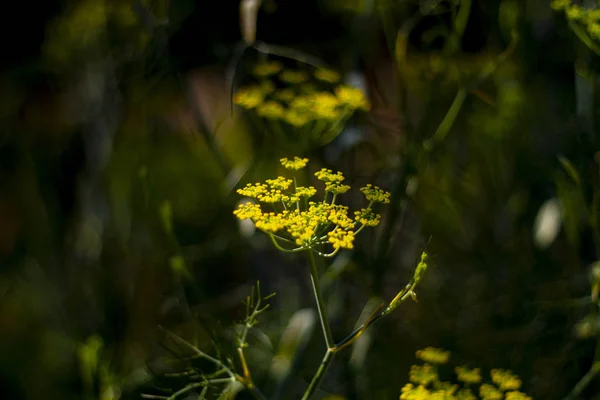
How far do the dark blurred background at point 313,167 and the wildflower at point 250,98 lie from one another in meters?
0.06

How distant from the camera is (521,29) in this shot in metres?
0.72

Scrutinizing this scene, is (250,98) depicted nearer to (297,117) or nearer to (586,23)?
(297,117)

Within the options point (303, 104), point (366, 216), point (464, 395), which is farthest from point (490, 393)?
point (303, 104)

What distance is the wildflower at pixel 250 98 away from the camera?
2.14ft

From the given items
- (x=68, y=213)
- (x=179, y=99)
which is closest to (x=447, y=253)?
(x=179, y=99)

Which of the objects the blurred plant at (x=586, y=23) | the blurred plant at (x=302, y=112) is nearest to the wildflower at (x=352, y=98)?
the blurred plant at (x=302, y=112)

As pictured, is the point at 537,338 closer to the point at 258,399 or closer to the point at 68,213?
the point at 258,399

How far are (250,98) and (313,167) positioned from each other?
10 centimetres

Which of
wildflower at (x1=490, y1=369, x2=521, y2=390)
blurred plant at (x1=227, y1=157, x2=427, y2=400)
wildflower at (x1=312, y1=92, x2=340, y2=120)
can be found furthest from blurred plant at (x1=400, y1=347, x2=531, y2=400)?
wildflower at (x1=312, y1=92, x2=340, y2=120)

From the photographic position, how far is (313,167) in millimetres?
692

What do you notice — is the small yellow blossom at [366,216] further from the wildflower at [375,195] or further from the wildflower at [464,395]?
the wildflower at [464,395]

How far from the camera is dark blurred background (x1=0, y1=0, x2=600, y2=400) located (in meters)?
0.69

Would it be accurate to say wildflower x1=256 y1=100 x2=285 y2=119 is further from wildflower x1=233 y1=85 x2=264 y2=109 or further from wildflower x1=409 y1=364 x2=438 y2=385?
wildflower x1=409 y1=364 x2=438 y2=385

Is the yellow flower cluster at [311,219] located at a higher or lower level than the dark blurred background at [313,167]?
higher
